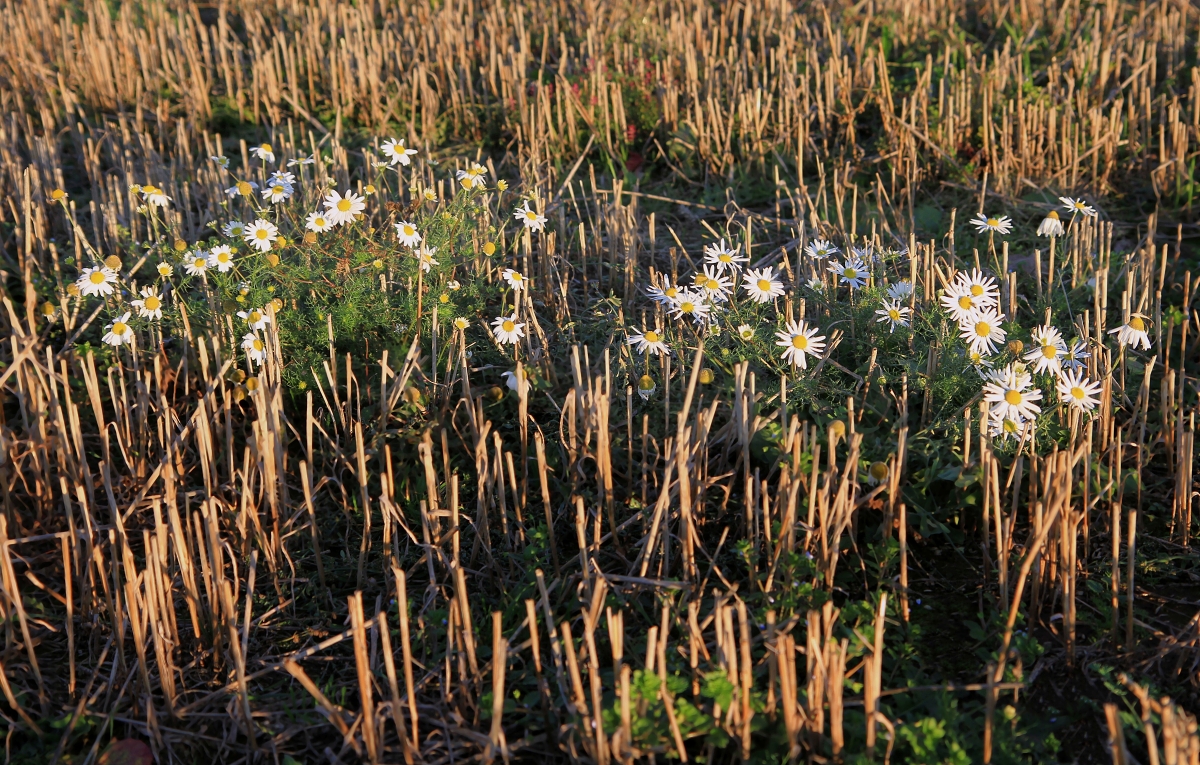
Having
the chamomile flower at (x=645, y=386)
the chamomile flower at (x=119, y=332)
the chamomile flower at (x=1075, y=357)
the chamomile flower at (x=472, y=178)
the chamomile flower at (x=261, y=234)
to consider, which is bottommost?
the chamomile flower at (x=645, y=386)

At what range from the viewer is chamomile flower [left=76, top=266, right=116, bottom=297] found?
3406 millimetres

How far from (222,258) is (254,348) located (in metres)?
0.33

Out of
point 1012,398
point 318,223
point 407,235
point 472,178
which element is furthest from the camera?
point 472,178

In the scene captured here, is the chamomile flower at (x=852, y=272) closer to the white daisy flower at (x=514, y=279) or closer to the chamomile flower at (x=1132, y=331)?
the chamomile flower at (x=1132, y=331)

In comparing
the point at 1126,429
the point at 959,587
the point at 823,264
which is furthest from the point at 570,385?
the point at 1126,429

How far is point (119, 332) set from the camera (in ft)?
10.9

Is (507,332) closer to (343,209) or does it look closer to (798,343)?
(343,209)

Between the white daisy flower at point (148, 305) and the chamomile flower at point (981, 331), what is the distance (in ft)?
8.23

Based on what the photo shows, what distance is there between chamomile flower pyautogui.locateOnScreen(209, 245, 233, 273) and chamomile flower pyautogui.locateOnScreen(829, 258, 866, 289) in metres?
1.99

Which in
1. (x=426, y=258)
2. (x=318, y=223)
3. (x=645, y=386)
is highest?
(x=318, y=223)

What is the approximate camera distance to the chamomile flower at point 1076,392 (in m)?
2.94

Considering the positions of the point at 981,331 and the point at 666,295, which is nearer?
the point at 981,331

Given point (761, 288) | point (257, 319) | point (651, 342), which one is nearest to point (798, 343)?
point (761, 288)

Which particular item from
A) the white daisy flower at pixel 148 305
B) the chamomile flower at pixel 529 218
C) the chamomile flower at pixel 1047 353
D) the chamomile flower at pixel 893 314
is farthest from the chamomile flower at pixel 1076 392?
the white daisy flower at pixel 148 305
